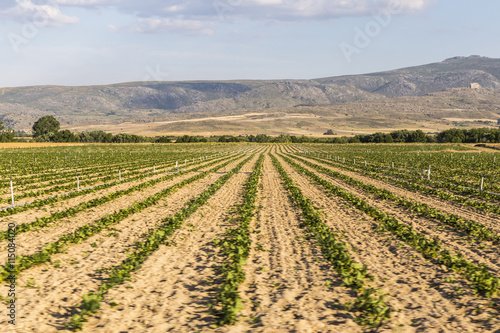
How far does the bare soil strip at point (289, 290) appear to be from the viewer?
7.74 meters

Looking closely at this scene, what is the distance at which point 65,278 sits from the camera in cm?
998

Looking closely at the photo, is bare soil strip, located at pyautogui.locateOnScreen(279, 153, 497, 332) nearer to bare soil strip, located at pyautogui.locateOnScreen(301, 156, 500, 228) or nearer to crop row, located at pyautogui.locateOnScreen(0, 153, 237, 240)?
bare soil strip, located at pyautogui.locateOnScreen(301, 156, 500, 228)

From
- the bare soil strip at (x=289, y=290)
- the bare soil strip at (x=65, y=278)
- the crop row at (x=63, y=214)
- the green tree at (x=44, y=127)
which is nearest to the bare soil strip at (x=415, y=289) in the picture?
the bare soil strip at (x=289, y=290)

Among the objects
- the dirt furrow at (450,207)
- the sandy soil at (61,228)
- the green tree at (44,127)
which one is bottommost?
the dirt furrow at (450,207)

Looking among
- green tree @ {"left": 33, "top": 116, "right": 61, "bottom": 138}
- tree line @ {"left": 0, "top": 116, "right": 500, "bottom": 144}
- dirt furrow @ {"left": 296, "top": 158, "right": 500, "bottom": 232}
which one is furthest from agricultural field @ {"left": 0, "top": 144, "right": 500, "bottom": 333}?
green tree @ {"left": 33, "top": 116, "right": 61, "bottom": 138}

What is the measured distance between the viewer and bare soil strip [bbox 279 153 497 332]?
7.79m

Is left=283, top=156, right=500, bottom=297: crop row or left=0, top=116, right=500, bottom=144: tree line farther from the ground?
left=0, top=116, right=500, bottom=144: tree line

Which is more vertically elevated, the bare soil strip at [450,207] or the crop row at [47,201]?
the crop row at [47,201]

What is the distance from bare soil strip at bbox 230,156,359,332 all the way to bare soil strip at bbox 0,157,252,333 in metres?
3.50

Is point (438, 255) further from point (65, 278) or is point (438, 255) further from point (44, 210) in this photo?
point (44, 210)

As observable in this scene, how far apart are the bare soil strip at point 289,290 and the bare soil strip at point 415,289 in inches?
42.9

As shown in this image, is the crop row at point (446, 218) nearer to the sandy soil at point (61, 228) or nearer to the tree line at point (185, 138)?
the sandy soil at point (61, 228)

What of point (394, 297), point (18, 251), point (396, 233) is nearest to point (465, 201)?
point (396, 233)

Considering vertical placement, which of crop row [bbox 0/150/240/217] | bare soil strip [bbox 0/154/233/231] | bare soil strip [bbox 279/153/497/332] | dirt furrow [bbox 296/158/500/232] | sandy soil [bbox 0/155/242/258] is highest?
crop row [bbox 0/150/240/217]
